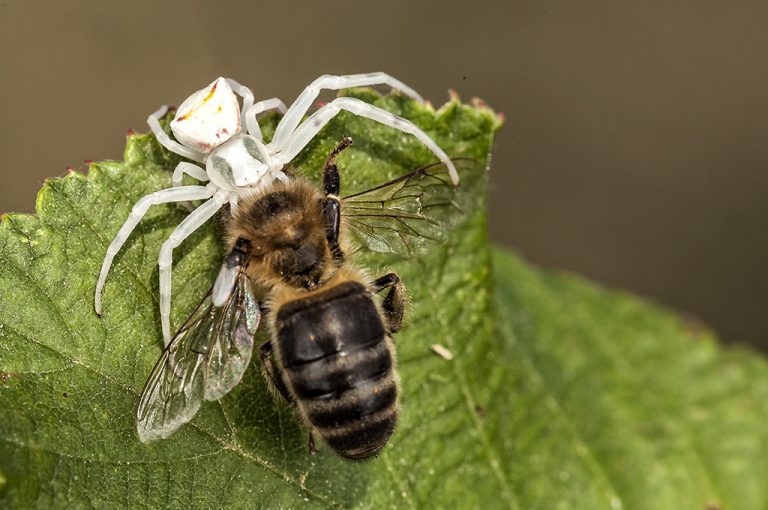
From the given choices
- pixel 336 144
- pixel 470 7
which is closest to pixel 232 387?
pixel 336 144

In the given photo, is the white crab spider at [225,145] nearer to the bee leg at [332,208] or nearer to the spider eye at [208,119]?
the spider eye at [208,119]

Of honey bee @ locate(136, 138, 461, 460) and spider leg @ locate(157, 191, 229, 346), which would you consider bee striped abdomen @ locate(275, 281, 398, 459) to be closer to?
honey bee @ locate(136, 138, 461, 460)

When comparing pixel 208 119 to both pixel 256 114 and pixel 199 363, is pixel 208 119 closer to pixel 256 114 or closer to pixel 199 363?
pixel 256 114

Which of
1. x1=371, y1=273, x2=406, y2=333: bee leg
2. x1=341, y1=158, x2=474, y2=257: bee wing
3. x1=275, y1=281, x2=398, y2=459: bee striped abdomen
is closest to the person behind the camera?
x1=275, y1=281, x2=398, y2=459: bee striped abdomen

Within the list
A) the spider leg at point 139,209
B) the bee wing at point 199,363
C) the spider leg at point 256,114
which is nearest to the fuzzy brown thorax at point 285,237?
the bee wing at point 199,363

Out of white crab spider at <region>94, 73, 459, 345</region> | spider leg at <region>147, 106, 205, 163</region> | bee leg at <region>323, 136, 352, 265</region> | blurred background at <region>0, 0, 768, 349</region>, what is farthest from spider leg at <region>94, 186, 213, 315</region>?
blurred background at <region>0, 0, 768, 349</region>

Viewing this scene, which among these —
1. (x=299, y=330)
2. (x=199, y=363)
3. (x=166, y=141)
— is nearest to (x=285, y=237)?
(x=299, y=330)
